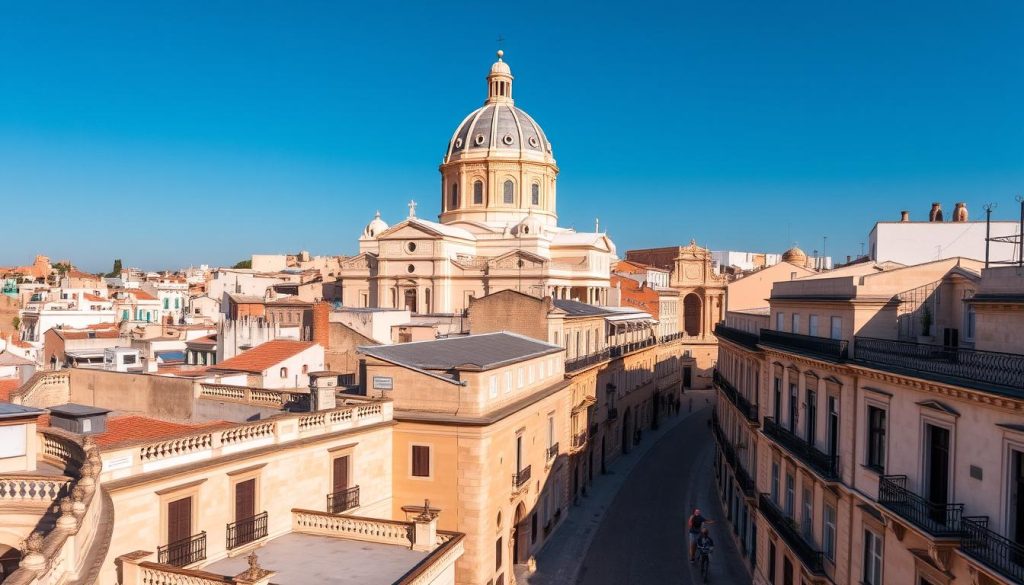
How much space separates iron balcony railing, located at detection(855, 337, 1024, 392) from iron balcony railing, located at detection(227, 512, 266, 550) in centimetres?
1478

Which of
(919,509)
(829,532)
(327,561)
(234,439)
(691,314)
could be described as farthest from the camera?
(691,314)

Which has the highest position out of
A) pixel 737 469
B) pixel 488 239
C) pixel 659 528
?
pixel 488 239

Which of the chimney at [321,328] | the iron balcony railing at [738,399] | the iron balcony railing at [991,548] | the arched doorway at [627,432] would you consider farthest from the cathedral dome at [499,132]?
the iron balcony railing at [991,548]

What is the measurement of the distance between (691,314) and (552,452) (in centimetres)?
5472

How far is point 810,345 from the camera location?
20.3m

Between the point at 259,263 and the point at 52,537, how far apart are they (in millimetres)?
126328

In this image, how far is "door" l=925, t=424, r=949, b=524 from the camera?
47.5 ft

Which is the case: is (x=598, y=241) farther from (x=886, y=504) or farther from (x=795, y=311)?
(x=886, y=504)

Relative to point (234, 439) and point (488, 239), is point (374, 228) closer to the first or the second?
point (488, 239)

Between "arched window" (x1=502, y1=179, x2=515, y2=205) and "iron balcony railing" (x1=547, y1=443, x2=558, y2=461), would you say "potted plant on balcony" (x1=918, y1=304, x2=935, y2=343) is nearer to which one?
"iron balcony railing" (x1=547, y1=443, x2=558, y2=461)

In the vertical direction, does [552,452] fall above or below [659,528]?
above

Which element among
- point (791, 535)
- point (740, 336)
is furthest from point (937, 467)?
point (740, 336)

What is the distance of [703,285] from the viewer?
255ft

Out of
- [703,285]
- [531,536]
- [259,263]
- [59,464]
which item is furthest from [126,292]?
[59,464]
